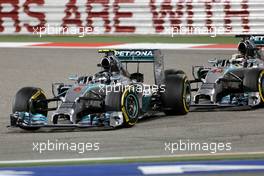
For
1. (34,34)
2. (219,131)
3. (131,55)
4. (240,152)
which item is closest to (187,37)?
(34,34)

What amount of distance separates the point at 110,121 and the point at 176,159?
2550mm

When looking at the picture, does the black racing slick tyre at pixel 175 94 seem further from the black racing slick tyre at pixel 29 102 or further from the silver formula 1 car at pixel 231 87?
the black racing slick tyre at pixel 29 102

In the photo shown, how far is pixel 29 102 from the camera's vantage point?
470 inches

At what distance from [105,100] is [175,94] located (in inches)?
60.6

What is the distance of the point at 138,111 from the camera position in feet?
40.2

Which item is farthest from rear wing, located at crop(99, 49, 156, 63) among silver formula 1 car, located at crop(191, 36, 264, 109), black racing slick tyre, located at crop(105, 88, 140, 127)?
silver formula 1 car, located at crop(191, 36, 264, 109)

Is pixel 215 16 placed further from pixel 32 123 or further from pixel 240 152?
pixel 240 152

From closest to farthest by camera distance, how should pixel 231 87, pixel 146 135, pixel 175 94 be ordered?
pixel 146 135, pixel 175 94, pixel 231 87

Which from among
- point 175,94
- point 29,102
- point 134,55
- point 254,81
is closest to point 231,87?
point 254,81

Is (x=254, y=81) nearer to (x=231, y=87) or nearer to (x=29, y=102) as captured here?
(x=231, y=87)

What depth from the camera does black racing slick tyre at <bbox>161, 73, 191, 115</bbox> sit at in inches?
512

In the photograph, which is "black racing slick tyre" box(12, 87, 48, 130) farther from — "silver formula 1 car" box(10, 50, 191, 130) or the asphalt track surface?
the asphalt track surface

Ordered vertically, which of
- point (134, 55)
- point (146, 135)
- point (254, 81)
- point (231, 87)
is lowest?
point (146, 135)

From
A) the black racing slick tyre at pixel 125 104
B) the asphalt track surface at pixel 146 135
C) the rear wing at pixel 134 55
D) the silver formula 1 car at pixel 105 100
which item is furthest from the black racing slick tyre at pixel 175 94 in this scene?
the black racing slick tyre at pixel 125 104
